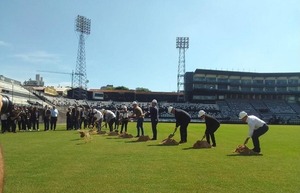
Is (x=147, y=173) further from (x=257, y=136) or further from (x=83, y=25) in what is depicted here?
(x=83, y=25)

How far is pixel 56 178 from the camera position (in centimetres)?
917

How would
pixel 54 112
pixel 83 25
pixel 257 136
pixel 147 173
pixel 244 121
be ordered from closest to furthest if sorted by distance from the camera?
pixel 147 173 < pixel 257 136 < pixel 244 121 < pixel 54 112 < pixel 83 25

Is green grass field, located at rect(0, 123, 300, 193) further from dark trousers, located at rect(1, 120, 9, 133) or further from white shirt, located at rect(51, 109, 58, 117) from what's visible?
white shirt, located at rect(51, 109, 58, 117)

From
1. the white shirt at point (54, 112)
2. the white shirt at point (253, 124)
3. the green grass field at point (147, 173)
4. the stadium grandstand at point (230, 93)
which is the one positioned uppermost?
the stadium grandstand at point (230, 93)

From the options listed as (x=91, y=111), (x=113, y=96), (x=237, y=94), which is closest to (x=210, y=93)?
(x=237, y=94)

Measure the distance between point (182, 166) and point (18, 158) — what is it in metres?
5.58

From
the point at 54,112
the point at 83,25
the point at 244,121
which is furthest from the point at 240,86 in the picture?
the point at 244,121

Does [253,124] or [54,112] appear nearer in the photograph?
[253,124]

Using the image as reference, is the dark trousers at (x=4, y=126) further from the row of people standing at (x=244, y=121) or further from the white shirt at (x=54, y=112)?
the row of people standing at (x=244, y=121)

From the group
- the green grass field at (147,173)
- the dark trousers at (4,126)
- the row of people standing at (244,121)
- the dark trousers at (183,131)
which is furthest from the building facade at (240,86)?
the green grass field at (147,173)

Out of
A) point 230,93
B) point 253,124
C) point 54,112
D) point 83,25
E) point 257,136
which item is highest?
point 83,25

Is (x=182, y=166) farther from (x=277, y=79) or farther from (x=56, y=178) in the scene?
(x=277, y=79)

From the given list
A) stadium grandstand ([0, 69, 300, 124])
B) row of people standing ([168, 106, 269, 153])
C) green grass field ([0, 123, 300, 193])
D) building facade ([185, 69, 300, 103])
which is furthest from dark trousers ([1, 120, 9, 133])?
building facade ([185, 69, 300, 103])

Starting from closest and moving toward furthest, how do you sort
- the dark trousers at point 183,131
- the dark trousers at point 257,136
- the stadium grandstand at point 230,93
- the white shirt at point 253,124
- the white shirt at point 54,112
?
the dark trousers at point 257,136 < the white shirt at point 253,124 < the dark trousers at point 183,131 < the white shirt at point 54,112 < the stadium grandstand at point 230,93
